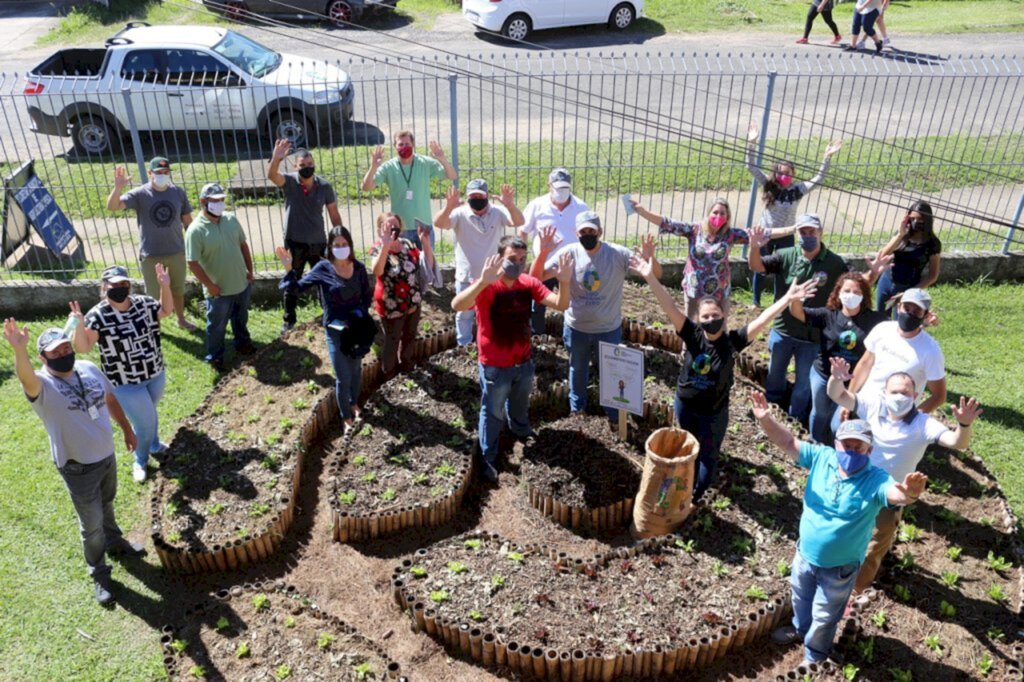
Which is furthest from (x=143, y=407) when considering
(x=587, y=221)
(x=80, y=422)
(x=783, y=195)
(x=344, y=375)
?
(x=783, y=195)

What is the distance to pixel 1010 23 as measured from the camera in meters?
22.7

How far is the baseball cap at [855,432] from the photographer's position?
5051mm

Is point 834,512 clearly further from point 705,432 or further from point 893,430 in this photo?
point 705,432

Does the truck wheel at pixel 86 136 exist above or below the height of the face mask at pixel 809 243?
below

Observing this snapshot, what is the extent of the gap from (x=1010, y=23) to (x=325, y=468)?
22566 mm

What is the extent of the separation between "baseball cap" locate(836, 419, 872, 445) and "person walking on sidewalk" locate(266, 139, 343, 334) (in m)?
5.66

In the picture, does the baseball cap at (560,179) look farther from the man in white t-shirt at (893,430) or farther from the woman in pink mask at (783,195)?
the man in white t-shirt at (893,430)

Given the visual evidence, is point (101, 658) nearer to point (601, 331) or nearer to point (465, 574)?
point (465, 574)

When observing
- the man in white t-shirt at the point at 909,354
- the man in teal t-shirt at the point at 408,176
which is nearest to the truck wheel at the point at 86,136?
the man in teal t-shirt at the point at 408,176

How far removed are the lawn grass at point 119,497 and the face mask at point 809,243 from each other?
2394 millimetres

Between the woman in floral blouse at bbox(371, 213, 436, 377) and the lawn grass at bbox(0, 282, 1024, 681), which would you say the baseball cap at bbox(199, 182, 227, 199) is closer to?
the woman in floral blouse at bbox(371, 213, 436, 377)

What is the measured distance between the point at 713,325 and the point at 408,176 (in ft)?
14.3

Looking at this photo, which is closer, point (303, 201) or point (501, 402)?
point (501, 402)

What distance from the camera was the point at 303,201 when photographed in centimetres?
923
